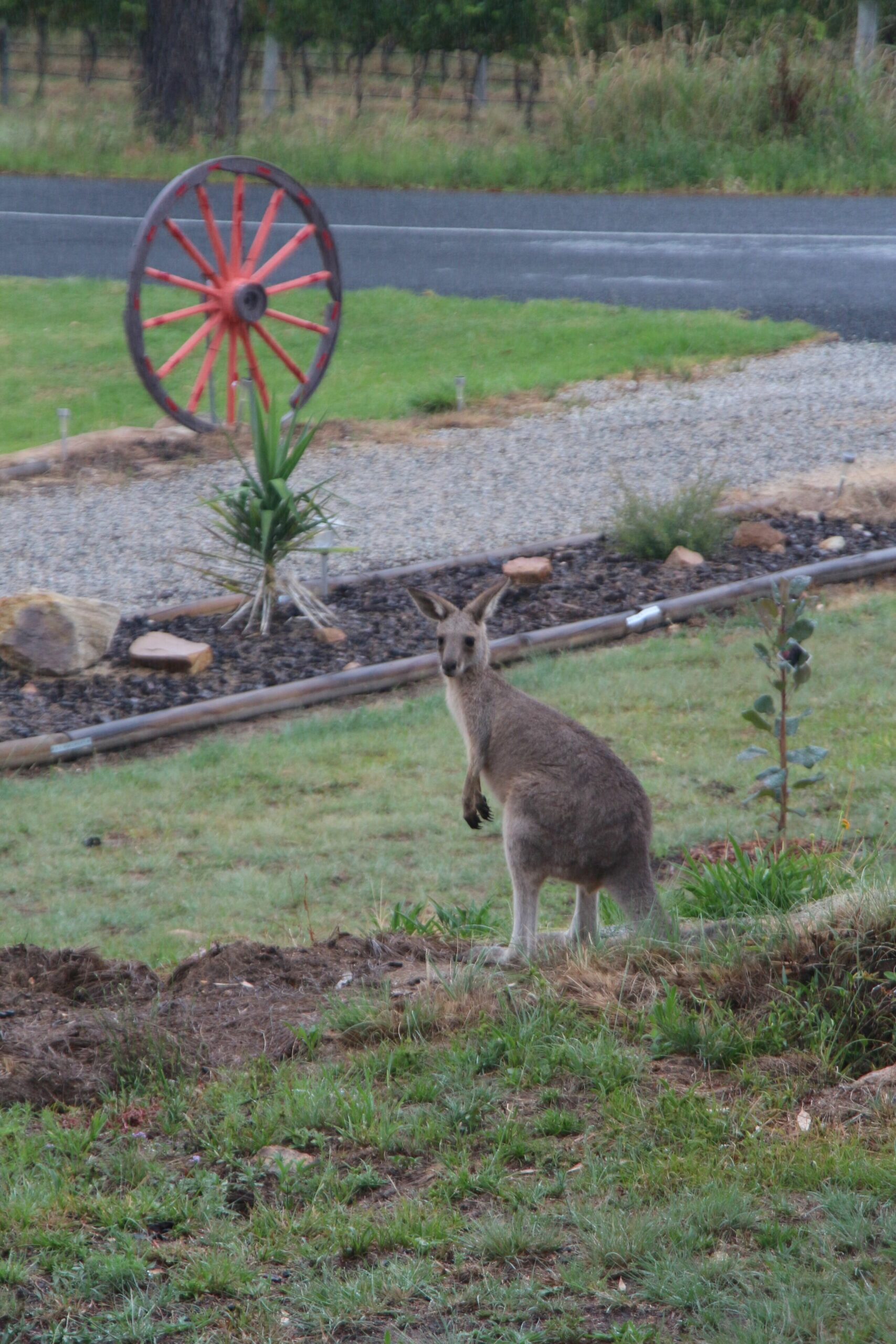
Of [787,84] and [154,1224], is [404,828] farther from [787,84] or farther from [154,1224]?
[787,84]

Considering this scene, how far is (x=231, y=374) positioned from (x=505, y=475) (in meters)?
2.54

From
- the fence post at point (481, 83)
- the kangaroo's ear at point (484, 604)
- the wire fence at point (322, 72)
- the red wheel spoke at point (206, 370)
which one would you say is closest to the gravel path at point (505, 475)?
the red wheel spoke at point (206, 370)

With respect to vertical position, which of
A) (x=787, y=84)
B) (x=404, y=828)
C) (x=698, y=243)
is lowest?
(x=404, y=828)

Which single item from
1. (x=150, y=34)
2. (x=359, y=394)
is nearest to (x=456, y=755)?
(x=359, y=394)

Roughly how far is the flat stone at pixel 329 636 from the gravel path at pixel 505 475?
114 centimetres

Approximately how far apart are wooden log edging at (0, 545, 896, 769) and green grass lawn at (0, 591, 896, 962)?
0.15m

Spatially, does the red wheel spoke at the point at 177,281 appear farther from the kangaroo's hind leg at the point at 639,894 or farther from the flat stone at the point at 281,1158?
the flat stone at the point at 281,1158

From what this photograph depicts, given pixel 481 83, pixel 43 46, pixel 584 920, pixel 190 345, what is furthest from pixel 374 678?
pixel 43 46

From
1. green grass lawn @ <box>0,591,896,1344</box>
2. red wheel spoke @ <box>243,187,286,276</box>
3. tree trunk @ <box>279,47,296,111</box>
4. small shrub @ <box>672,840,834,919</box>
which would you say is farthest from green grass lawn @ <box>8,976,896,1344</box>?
tree trunk @ <box>279,47,296,111</box>

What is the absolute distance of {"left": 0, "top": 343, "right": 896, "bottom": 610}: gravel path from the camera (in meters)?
9.61

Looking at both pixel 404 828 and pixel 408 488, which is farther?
pixel 408 488

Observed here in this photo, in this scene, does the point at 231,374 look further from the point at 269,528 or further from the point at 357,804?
the point at 357,804

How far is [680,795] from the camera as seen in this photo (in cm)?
645

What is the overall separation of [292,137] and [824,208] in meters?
8.19
